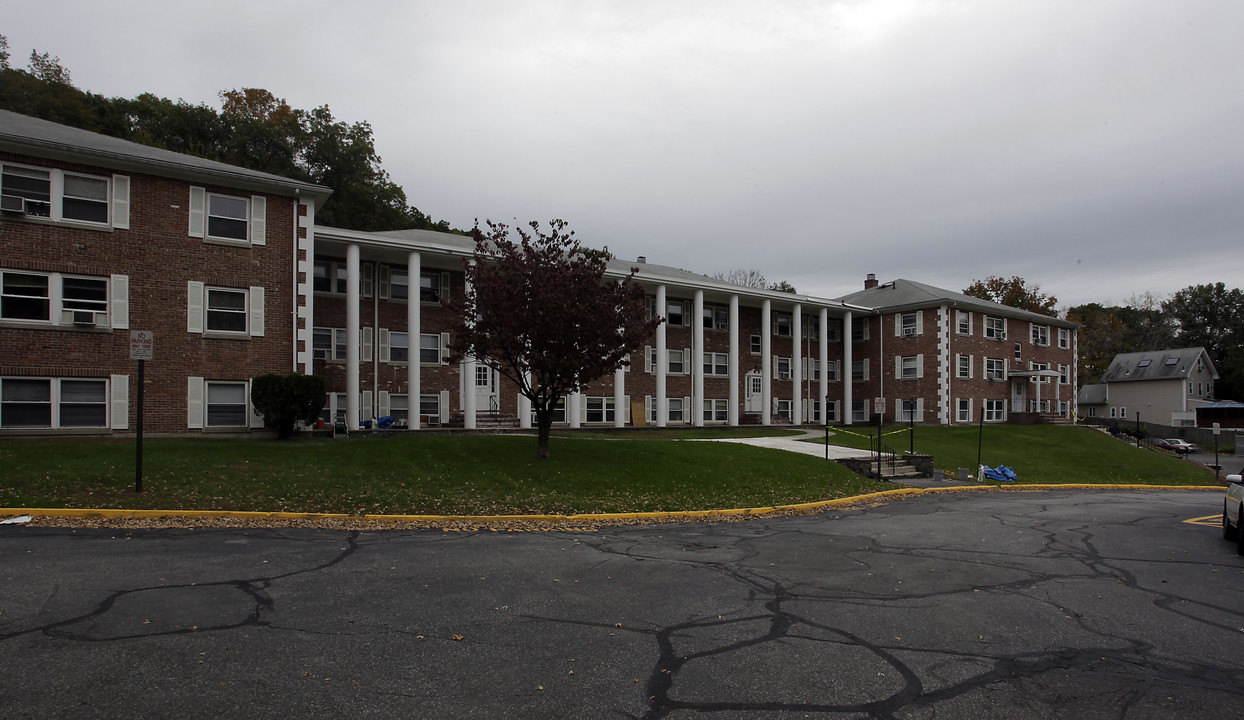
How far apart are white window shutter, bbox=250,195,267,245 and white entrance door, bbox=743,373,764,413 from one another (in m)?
28.0

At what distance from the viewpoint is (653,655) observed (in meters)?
5.24

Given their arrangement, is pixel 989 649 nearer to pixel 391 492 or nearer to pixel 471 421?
pixel 391 492

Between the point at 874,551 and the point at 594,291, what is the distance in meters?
10.2

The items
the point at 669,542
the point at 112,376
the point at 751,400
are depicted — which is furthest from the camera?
the point at 751,400

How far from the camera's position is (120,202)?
823 inches

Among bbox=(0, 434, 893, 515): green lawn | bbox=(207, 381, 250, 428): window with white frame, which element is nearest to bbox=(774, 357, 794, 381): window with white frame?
bbox=(0, 434, 893, 515): green lawn

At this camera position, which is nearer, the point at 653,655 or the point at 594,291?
the point at 653,655

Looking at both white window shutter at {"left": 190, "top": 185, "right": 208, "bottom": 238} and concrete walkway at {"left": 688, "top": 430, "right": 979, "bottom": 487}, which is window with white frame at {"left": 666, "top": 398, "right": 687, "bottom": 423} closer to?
concrete walkway at {"left": 688, "top": 430, "right": 979, "bottom": 487}

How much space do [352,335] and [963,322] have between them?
119ft

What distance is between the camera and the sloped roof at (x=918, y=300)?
4323 cm

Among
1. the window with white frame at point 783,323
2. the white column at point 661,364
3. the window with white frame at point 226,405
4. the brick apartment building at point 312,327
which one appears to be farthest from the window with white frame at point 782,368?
the window with white frame at point 226,405

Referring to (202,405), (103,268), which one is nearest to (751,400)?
(202,405)

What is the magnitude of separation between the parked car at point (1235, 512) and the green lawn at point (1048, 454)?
41.4 ft

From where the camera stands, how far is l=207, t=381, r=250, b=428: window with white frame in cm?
2195
